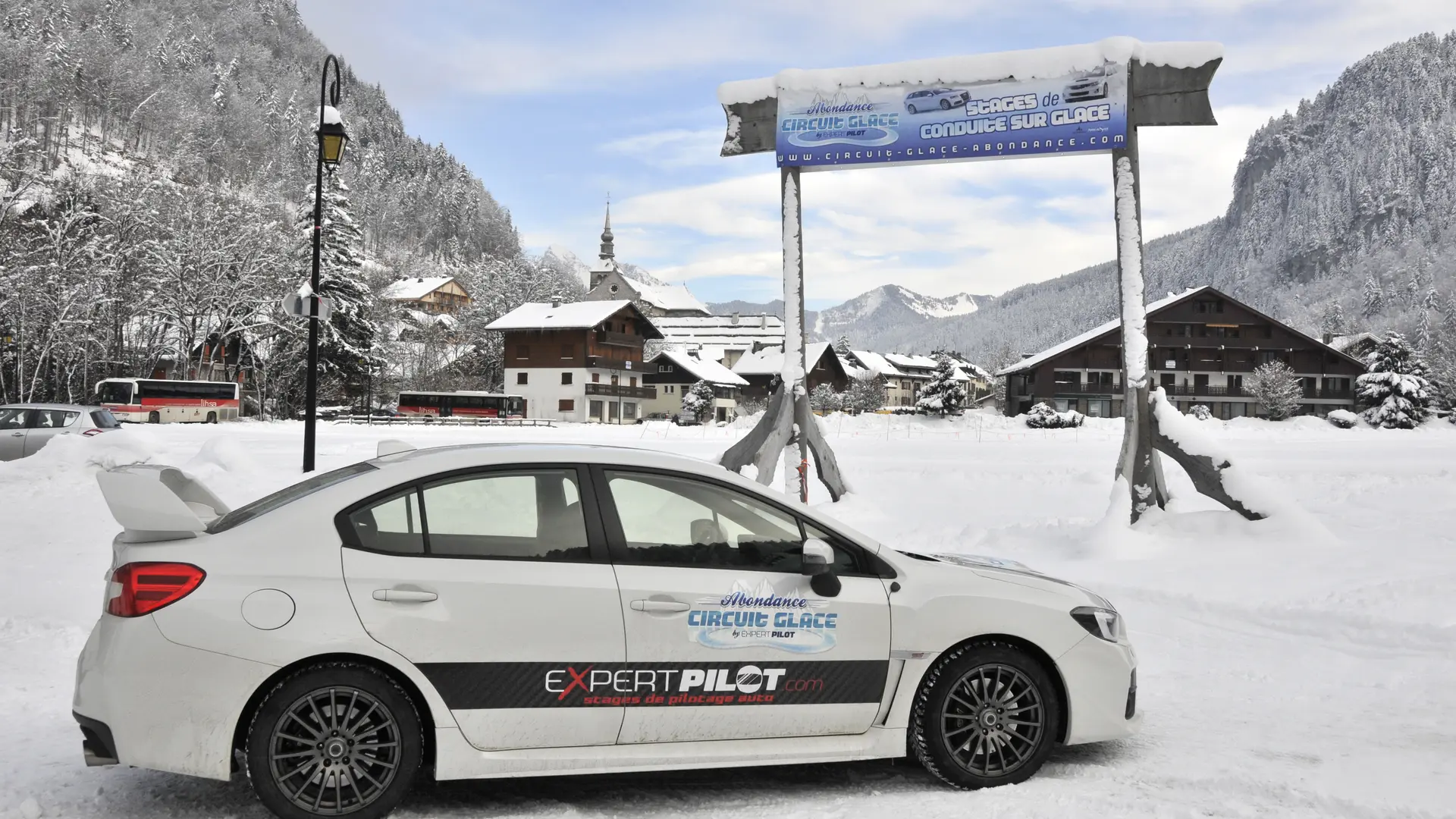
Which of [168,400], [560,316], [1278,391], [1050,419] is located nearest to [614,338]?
[560,316]

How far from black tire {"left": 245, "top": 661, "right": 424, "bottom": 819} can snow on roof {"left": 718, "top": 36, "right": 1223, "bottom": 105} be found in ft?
36.3

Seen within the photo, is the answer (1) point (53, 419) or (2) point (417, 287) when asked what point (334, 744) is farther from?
(2) point (417, 287)

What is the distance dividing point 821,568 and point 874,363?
132m

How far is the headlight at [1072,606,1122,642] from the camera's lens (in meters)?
4.61

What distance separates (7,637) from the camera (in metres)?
6.64

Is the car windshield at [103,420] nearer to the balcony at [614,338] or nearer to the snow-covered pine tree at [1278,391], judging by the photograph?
the balcony at [614,338]

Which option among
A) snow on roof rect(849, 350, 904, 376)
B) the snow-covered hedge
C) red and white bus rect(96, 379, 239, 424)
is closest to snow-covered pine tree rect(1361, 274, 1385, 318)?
snow on roof rect(849, 350, 904, 376)

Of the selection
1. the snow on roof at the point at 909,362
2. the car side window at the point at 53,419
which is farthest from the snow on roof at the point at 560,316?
the snow on roof at the point at 909,362

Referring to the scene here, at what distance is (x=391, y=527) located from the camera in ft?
13.1

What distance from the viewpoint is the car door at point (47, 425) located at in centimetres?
2005

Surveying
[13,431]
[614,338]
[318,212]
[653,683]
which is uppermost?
[614,338]

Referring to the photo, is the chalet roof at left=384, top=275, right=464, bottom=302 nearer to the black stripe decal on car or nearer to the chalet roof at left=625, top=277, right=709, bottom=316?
the chalet roof at left=625, top=277, right=709, bottom=316

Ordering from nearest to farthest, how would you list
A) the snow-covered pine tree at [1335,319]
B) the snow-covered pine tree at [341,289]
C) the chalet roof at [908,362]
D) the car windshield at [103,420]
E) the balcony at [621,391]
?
the car windshield at [103,420], the snow-covered pine tree at [341,289], the balcony at [621,391], the snow-covered pine tree at [1335,319], the chalet roof at [908,362]

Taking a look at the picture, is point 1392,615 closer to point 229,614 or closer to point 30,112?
point 229,614
